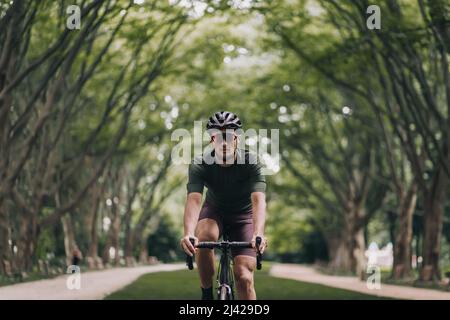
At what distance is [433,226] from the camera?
2223cm

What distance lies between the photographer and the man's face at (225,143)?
196 inches

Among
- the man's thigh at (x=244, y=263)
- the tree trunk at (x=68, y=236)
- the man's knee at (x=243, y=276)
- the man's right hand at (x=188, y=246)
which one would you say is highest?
the man's right hand at (x=188, y=246)

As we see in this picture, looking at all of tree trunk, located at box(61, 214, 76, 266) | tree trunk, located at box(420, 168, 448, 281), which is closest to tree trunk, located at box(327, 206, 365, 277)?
tree trunk, located at box(420, 168, 448, 281)

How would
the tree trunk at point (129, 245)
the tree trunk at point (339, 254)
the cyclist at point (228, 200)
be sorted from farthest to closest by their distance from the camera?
the tree trunk at point (129, 245), the tree trunk at point (339, 254), the cyclist at point (228, 200)

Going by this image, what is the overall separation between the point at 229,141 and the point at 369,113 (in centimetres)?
2276

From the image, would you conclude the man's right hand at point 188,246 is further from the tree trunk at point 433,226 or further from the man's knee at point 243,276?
the tree trunk at point 433,226

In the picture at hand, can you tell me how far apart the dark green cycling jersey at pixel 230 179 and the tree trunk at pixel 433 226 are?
17.5 meters

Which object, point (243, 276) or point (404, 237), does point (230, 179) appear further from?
point (404, 237)

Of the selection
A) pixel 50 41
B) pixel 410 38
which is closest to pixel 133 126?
pixel 50 41

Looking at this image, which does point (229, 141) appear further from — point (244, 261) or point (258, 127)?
point (258, 127)

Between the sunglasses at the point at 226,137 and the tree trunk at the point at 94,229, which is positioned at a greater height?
the sunglasses at the point at 226,137

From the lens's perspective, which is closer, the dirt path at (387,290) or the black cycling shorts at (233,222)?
the black cycling shorts at (233,222)

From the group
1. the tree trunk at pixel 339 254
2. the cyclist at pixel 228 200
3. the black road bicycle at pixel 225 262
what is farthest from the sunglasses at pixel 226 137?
the tree trunk at pixel 339 254

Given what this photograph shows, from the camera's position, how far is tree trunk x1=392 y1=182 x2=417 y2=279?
24.7 m
